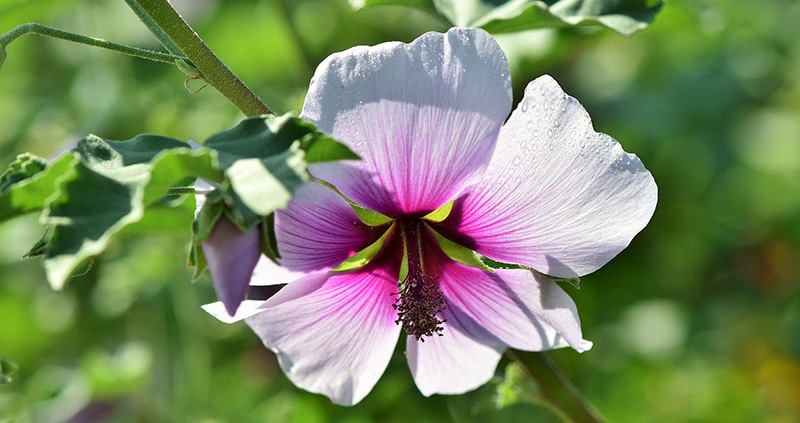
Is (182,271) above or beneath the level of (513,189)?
beneath

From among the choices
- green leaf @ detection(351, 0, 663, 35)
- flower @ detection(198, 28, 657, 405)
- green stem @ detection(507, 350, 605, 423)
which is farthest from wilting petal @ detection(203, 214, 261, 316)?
green leaf @ detection(351, 0, 663, 35)

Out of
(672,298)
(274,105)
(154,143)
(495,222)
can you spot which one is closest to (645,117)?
(672,298)

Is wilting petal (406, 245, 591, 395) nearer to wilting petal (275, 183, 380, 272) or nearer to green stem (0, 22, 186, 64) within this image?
wilting petal (275, 183, 380, 272)

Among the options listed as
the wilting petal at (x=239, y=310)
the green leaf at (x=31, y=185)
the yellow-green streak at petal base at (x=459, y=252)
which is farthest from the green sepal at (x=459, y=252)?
the green leaf at (x=31, y=185)

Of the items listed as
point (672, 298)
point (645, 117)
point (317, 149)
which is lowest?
point (672, 298)

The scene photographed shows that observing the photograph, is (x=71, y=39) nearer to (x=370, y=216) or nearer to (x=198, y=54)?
(x=198, y=54)

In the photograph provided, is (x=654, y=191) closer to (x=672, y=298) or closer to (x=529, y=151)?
(x=529, y=151)

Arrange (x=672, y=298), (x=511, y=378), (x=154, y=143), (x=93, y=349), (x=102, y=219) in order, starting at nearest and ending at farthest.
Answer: (x=102, y=219) < (x=154, y=143) < (x=511, y=378) < (x=93, y=349) < (x=672, y=298)

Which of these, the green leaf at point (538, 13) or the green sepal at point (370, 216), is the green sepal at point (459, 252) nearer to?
the green sepal at point (370, 216)
